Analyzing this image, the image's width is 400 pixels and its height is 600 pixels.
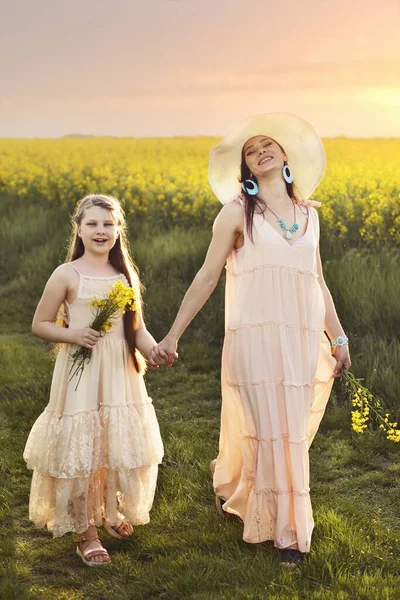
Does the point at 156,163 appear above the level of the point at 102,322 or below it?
above

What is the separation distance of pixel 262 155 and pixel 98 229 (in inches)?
32.5

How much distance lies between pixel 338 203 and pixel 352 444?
5134 mm

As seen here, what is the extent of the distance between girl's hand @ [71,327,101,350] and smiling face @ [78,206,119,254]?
380 mm

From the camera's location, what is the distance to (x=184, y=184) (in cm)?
1377

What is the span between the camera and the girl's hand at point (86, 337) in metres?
3.73

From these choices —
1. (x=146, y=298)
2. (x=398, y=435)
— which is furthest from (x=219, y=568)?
(x=146, y=298)

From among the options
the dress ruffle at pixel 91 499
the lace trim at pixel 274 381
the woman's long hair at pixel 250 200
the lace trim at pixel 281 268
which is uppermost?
the woman's long hair at pixel 250 200

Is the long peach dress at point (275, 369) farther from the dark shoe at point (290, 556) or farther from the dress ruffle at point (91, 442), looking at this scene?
the dress ruffle at point (91, 442)

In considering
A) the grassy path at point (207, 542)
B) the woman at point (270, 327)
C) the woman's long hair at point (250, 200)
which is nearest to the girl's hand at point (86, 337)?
the woman at point (270, 327)

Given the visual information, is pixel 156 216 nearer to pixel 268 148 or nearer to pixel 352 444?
pixel 352 444

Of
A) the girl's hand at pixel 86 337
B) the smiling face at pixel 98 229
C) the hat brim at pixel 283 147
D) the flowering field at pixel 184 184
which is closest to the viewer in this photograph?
the girl's hand at pixel 86 337

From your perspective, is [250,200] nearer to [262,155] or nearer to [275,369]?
[262,155]

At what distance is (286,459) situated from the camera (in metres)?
3.82

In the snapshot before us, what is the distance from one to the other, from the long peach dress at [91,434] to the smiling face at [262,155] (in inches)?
32.0
